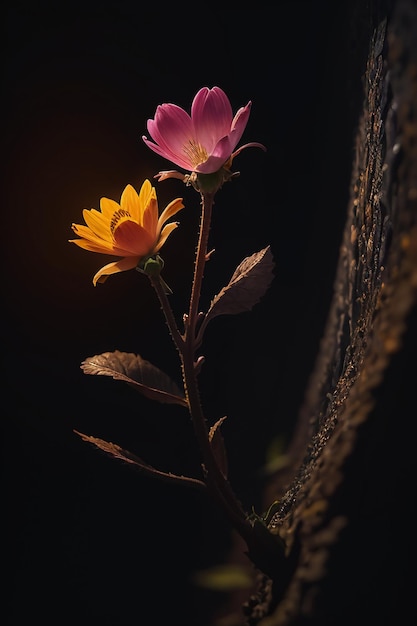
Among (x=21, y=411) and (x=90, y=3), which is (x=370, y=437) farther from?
(x=90, y=3)

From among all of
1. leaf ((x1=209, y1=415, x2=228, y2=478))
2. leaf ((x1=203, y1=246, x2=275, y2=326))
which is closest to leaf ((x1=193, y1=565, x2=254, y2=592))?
leaf ((x1=209, y1=415, x2=228, y2=478))

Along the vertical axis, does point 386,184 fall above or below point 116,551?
above

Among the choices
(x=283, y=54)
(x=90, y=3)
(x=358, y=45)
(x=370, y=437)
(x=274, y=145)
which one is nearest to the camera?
(x=370, y=437)

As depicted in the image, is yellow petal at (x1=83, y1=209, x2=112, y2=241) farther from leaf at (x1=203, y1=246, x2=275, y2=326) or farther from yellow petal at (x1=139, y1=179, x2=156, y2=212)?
leaf at (x1=203, y1=246, x2=275, y2=326)

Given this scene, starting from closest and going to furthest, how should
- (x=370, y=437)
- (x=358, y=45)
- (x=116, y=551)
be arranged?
(x=370, y=437)
(x=358, y=45)
(x=116, y=551)

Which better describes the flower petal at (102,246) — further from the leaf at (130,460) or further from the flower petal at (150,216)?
the leaf at (130,460)

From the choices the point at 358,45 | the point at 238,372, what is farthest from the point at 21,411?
the point at 358,45

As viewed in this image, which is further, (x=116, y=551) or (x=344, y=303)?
(x=116, y=551)
